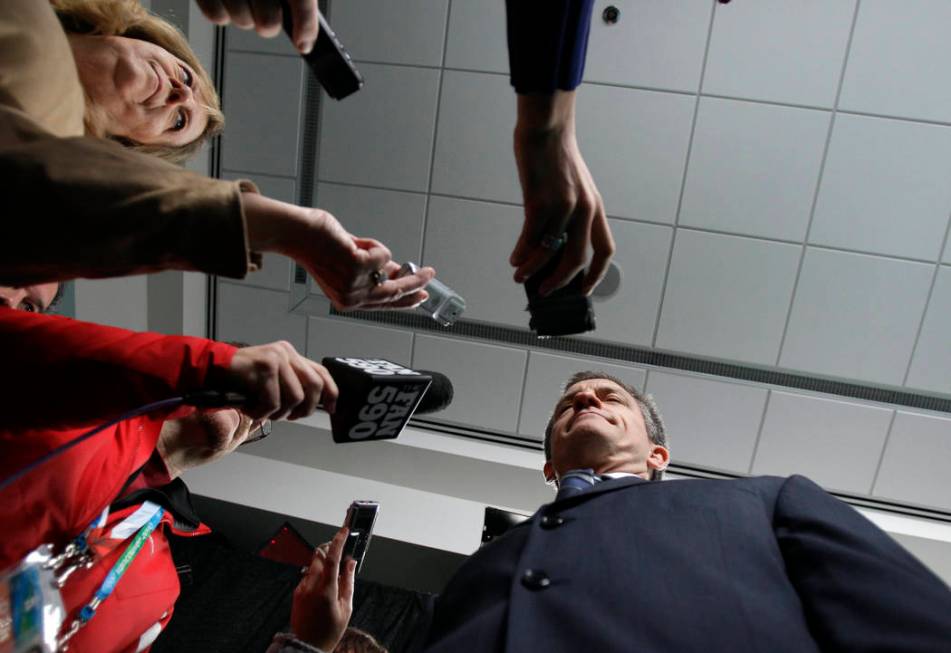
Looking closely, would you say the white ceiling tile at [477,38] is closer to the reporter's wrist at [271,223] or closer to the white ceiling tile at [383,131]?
the white ceiling tile at [383,131]

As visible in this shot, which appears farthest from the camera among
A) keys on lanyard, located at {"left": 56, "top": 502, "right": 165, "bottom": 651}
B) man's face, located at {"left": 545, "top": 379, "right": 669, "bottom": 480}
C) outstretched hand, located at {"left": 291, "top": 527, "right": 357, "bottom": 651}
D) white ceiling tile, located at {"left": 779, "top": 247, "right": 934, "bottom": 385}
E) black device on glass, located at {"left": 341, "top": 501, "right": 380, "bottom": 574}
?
white ceiling tile, located at {"left": 779, "top": 247, "right": 934, "bottom": 385}

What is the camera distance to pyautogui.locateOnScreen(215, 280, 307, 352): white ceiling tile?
312 cm

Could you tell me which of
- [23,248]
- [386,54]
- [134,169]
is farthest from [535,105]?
[386,54]

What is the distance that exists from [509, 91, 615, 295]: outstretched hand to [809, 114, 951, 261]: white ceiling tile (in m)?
2.26

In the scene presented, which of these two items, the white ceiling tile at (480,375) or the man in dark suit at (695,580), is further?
the white ceiling tile at (480,375)

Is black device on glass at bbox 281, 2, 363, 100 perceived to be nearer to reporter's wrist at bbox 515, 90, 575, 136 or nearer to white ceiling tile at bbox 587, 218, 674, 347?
reporter's wrist at bbox 515, 90, 575, 136

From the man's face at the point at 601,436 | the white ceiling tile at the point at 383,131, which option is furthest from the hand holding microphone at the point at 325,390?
the white ceiling tile at the point at 383,131

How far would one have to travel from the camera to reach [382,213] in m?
2.96

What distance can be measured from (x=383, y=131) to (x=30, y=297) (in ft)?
6.10

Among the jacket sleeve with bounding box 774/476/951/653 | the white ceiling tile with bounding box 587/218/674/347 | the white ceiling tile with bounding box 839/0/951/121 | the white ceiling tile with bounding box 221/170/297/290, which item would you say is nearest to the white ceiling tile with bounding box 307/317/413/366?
the white ceiling tile with bounding box 221/170/297/290

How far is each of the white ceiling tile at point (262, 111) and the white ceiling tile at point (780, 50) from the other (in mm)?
2159

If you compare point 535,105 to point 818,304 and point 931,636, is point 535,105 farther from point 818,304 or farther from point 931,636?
point 818,304

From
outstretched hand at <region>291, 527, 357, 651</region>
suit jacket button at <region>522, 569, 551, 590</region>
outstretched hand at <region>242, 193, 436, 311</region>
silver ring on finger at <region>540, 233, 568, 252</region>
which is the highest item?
silver ring on finger at <region>540, 233, 568, 252</region>

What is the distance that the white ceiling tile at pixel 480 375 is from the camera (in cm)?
300
